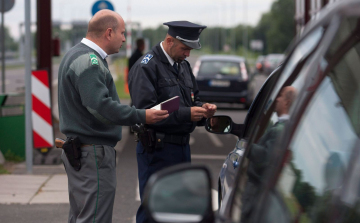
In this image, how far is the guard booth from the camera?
9.30 meters

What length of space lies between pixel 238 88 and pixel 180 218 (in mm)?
16118

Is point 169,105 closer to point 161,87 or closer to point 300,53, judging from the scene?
point 161,87

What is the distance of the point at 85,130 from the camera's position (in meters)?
3.85

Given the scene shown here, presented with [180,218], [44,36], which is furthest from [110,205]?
[44,36]

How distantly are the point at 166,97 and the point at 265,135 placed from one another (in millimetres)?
2157

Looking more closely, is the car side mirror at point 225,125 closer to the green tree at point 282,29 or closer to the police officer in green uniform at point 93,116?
the police officer in green uniform at point 93,116

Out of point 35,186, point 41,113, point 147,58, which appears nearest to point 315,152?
point 147,58

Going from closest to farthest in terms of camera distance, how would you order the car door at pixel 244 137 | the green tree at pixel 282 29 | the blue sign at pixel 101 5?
the car door at pixel 244 137 → the blue sign at pixel 101 5 → the green tree at pixel 282 29

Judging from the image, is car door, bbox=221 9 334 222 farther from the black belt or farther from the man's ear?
the man's ear

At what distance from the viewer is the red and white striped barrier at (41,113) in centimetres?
882

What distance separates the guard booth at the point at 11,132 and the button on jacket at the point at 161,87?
17.1 ft

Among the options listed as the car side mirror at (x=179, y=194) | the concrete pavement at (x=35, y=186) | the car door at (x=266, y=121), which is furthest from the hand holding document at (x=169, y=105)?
the concrete pavement at (x=35, y=186)

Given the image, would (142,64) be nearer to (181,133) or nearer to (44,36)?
(181,133)

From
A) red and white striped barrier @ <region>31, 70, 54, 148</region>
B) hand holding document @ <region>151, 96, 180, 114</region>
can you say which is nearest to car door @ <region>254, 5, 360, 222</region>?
hand holding document @ <region>151, 96, 180, 114</region>
